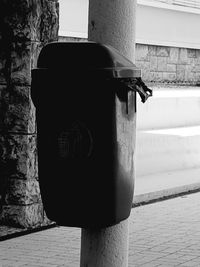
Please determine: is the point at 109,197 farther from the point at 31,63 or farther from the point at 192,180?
the point at 192,180

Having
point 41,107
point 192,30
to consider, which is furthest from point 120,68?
point 192,30

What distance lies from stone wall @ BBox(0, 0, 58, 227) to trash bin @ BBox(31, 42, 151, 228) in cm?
388

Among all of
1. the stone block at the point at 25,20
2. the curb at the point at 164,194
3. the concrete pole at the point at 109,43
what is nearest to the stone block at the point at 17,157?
the stone block at the point at 25,20

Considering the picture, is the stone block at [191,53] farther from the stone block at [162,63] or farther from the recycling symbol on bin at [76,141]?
the recycling symbol on bin at [76,141]

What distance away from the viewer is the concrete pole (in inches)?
160

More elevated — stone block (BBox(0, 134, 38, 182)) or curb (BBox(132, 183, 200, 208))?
stone block (BBox(0, 134, 38, 182))

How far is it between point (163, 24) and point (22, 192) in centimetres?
635

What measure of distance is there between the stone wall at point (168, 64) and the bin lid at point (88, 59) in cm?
896

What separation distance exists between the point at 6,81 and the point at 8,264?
2.05 metres

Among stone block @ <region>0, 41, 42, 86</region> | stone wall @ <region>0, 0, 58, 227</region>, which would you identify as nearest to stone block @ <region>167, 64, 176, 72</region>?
stone wall @ <region>0, 0, 58, 227</region>

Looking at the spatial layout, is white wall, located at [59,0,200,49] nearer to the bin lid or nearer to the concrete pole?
the concrete pole

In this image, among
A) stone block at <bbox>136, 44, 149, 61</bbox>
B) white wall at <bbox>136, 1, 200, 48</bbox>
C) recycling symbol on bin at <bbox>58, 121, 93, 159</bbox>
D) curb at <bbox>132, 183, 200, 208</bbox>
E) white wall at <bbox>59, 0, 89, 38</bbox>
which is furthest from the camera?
white wall at <bbox>136, 1, 200, 48</bbox>

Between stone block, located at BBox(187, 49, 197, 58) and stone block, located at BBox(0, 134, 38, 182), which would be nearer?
stone block, located at BBox(0, 134, 38, 182)

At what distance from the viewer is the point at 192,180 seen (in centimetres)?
1073
